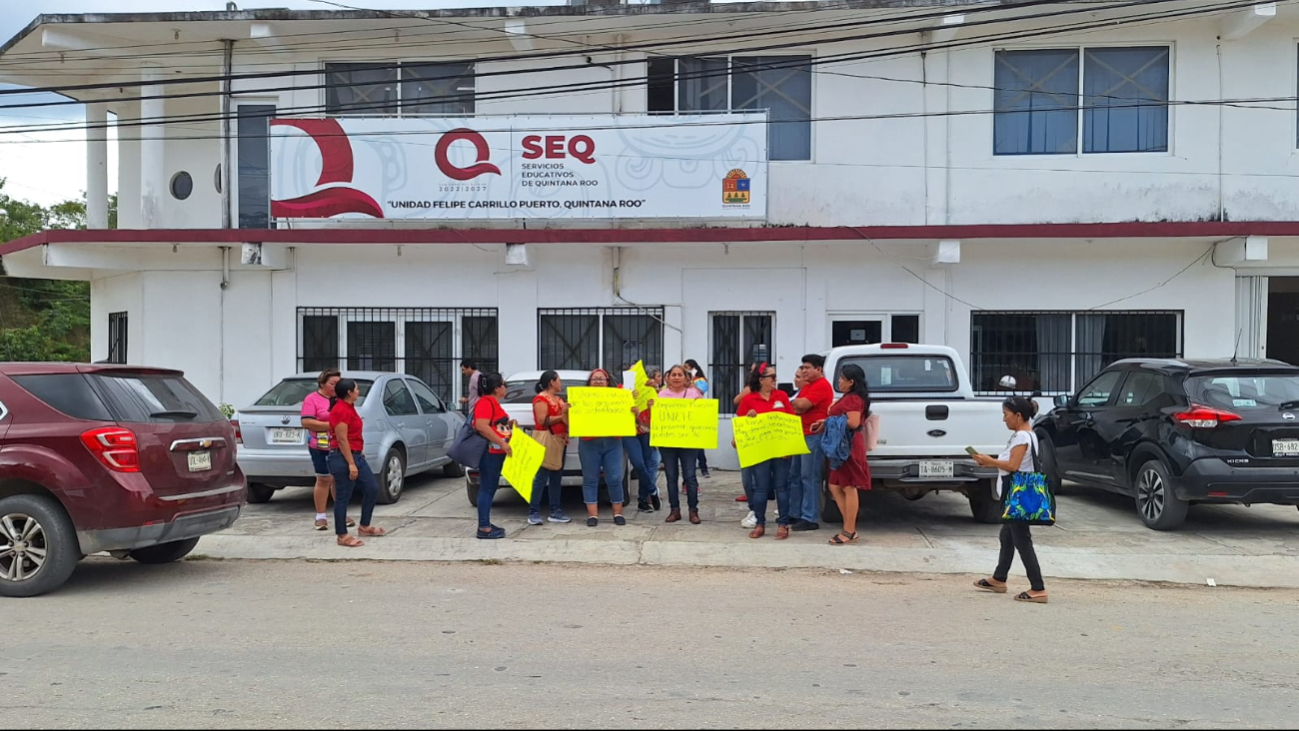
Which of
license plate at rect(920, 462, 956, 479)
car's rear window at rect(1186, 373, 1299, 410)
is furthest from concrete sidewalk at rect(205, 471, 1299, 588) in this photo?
car's rear window at rect(1186, 373, 1299, 410)

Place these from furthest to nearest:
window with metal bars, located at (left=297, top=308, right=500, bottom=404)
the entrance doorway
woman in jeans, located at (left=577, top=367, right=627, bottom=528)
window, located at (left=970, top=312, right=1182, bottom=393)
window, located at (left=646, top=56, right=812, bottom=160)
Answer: the entrance doorway
window with metal bars, located at (left=297, top=308, right=500, bottom=404)
window, located at (left=646, top=56, right=812, bottom=160)
window, located at (left=970, top=312, right=1182, bottom=393)
woman in jeans, located at (left=577, top=367, right=627, bottom=528)

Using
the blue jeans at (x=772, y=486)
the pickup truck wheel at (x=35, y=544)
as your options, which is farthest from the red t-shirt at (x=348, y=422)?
the blue jeans at (x=772, y=486)

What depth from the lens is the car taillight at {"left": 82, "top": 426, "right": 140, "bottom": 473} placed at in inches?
265

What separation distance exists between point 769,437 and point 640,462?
1.56 metres

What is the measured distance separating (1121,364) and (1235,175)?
554 cm

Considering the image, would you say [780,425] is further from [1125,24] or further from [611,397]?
[1125,24]

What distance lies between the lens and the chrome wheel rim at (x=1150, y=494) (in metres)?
9.20

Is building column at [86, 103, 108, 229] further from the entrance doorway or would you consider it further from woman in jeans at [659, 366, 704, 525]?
the entrance doorway

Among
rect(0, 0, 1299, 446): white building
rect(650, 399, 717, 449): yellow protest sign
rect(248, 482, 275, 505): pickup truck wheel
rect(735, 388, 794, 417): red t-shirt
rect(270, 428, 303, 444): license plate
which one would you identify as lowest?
rect(248, 482, 275, 505): pickup truck wheel

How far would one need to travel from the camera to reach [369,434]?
34.5ft

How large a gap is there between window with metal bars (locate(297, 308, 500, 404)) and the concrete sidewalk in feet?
13.7

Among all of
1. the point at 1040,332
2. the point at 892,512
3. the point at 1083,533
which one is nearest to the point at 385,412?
the point at 892,512

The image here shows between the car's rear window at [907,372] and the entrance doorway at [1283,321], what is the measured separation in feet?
26.0

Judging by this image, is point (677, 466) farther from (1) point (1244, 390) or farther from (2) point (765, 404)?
(1) point (1244, 390)
